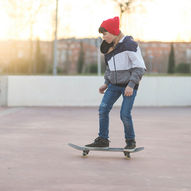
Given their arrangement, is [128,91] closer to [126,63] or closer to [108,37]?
[126,63]

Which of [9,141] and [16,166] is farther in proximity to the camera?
[9,141]

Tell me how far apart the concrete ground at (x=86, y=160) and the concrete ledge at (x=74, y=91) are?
4793 mm

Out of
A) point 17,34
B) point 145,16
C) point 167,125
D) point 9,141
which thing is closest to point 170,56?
point 17,34

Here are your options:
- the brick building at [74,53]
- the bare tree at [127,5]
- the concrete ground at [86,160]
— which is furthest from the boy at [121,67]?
the brick building at [74,53]

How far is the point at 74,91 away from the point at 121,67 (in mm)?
10630

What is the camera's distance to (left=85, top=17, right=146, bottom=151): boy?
6.06 metres

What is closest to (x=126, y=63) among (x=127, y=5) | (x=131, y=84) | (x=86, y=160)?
(x=131, y=84)

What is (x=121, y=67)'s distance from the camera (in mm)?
6137

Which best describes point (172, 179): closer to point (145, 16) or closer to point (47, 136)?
point (47, 136)

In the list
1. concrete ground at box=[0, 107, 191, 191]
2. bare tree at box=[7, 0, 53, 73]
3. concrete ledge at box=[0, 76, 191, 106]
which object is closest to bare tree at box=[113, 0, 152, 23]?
bare tree at box=[7, 0, 53, 73]

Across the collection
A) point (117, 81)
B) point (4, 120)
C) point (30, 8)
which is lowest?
point (4, 120)

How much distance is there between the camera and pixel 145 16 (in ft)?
110

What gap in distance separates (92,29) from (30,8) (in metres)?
5.74

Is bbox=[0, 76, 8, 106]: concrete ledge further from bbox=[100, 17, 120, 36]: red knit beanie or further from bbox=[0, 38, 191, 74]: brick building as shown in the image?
bbox=[0, 38, 191, 74]: brick building
